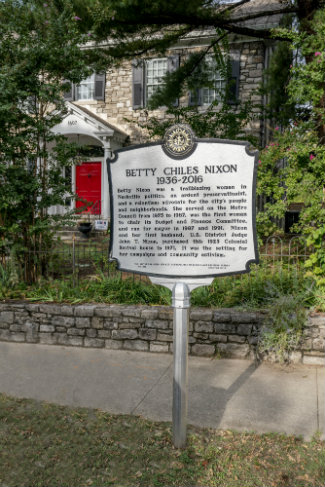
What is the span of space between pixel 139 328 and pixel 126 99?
1140cm

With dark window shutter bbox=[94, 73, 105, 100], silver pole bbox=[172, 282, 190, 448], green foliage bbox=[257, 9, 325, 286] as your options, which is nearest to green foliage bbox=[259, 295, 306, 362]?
green foliage bbox=[257, 9, 325, 286]

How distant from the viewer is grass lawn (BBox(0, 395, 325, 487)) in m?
2.73

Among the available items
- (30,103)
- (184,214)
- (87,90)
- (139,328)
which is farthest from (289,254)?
(87,90)

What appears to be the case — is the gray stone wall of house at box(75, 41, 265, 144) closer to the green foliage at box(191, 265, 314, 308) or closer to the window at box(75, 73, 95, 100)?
the window at box(75, 73, 95, 100)

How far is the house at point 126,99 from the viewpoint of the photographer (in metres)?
13.3

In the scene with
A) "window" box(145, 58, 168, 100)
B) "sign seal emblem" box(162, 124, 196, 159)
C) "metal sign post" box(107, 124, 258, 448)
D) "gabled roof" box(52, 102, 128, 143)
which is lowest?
"metal sign post" box(107, 124, 258, 448)

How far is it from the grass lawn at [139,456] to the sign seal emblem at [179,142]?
2.16 m

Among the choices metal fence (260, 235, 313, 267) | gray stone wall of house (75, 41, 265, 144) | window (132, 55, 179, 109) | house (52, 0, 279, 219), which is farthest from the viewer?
window (132, 55, 179, 109)

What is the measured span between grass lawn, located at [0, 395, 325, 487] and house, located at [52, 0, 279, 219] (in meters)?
10.8

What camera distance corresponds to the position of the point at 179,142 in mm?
3008

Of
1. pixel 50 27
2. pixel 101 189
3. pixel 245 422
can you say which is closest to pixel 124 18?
pixel 50 27

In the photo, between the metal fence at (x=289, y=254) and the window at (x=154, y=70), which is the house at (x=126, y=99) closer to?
the window at (x=154, y=70)

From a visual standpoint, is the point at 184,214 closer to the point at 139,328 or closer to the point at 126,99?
the point at 139,328

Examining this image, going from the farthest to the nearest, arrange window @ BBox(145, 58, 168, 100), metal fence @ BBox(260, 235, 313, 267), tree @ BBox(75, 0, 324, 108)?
window @ BBox(145, 58, 168, 100), tree @ BBox(75, 0, 324, 108), metal fence @ BBox(260, 235, 313, 267)
